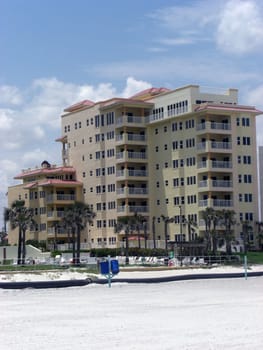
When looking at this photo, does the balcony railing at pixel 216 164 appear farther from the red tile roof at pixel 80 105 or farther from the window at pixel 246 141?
the red tile roof at pixel 80 105

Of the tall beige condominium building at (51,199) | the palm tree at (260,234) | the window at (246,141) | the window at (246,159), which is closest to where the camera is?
the palm tree at (260,234)

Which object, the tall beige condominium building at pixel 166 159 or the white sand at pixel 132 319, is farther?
the tall beige condominium building at pixel 166 159

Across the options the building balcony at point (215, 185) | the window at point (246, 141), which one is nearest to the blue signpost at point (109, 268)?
the building balcony at point (215, 185)

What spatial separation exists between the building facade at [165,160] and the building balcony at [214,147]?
114 mm

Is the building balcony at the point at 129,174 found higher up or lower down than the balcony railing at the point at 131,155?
lower down

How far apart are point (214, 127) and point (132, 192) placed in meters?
13.9

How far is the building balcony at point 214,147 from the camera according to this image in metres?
85.5

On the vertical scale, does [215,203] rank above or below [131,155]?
below

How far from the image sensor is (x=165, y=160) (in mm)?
92500

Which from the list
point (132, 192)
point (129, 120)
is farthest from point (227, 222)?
point (129, 120)

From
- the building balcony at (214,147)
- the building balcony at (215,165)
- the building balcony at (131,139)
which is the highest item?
the building balcony at (131,139)

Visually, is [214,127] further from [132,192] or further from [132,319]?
[132,319]

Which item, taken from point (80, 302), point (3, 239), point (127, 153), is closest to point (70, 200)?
point (127, 153)

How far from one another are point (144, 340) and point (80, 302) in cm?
1411
